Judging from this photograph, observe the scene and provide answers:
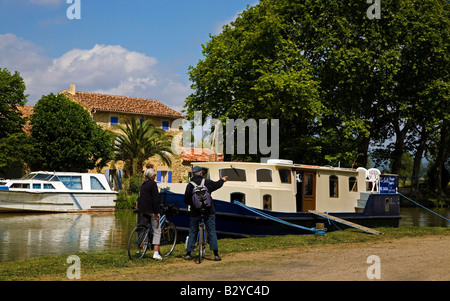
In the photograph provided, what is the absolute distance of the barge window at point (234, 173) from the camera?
63.4 feet

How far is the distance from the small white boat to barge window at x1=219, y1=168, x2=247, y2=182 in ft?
50.5

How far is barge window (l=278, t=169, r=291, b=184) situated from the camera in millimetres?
19375

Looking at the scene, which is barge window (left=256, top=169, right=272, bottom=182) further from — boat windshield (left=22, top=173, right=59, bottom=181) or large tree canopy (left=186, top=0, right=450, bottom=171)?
boat windshield (left=22, top=173, right=59, bottom=181)

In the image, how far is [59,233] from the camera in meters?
21.8

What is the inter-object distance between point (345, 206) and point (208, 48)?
674 inches

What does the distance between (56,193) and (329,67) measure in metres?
17.4

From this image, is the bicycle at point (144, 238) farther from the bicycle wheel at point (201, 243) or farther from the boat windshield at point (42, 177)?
the boat windshield at point (42, 177)

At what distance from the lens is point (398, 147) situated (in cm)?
4294

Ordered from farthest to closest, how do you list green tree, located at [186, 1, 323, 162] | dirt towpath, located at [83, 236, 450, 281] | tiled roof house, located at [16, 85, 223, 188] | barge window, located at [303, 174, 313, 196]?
tiled roof house, located at [16, 85, 223, 188], green tree, located at [186, 1, 323, 162], barge window, located at [303, 174, 313, 196], dirt towpath, located at [83, 236, 450, 281]

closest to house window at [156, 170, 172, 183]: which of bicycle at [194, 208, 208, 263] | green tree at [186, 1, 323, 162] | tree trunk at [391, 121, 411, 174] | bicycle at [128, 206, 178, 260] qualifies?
green tree at [186, 1, 323, 162]

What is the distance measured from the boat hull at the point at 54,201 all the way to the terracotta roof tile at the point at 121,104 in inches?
775

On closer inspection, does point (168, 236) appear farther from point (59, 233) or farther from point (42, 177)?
point (42, 177)

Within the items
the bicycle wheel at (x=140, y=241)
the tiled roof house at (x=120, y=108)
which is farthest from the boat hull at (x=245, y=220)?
the tiled roof house at (x=120, y=108)
